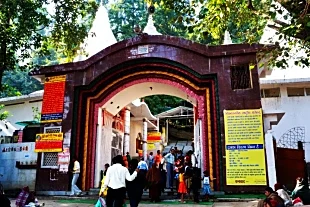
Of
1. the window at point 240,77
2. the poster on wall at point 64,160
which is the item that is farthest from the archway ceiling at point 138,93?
the poster on wall at point 64,160

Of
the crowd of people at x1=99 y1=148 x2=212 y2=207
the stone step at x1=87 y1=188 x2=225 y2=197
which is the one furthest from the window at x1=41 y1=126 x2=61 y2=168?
the crowd of people at x1=99 y1=148 x2=212 y2=207

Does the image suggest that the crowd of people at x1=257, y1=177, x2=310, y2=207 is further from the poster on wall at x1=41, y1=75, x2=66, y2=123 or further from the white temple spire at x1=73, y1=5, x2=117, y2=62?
the white temple spire at x1=73, y1=5, x2=117, y2=62

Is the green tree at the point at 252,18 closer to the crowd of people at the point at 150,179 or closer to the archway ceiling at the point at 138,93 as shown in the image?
the crowd of people at the point at 150,179

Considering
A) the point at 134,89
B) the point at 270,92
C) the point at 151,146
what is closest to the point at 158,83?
the point at 134,89

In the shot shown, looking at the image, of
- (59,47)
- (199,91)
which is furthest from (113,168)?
(59,47)

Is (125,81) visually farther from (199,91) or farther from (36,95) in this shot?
(36,95)

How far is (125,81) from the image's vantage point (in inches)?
468

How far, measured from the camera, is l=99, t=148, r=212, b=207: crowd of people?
18.2ft

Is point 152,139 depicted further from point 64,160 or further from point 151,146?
point 64,160

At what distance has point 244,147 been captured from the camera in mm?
9852

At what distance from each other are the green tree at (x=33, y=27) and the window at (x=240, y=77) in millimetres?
5512

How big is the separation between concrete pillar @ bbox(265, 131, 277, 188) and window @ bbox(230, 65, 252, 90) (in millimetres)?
1807

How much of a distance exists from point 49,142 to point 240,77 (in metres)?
7.02

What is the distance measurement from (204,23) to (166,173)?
205 inches
